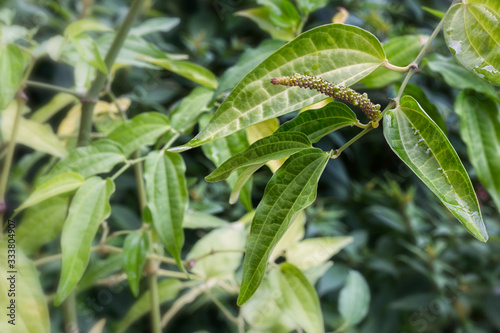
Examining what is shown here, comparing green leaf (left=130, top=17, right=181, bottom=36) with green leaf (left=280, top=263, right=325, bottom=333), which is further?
green leaf (left=130, top=17, right=181, bottom=36)

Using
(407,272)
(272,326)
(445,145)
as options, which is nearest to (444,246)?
(407,272)

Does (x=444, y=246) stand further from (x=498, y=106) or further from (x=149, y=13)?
(x=149, y=13)

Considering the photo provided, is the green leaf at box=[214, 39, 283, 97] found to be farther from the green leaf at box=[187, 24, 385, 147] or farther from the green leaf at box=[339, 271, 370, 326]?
the green leaf at box=[339, 271, 370, 326]

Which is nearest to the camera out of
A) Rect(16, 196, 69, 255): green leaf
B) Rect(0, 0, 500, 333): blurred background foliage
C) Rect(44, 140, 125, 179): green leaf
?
Rect(44, 140, 125, 179): green leaf

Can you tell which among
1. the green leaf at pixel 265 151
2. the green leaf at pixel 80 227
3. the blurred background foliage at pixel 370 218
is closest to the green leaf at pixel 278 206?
the green leaf at pixel 265 151

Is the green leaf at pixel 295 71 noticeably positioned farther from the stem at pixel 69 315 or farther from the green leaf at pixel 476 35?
the stem at pixel 69 315

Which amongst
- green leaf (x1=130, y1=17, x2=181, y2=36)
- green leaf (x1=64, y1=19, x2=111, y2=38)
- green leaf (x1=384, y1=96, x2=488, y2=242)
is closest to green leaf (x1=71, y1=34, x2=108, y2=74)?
green leaf (x1=64, y1=19, x2=111, y2=38)

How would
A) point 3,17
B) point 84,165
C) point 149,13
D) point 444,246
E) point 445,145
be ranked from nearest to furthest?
point 445,145, point 84,165, point 3,17, point 444,246, point 149,13
